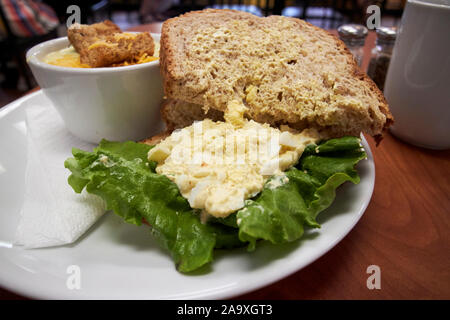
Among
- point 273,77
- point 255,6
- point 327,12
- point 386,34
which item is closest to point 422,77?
point 386,34

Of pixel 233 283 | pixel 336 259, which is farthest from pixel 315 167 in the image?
pixel 233 283

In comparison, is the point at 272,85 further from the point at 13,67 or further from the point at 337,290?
the point at 13,67

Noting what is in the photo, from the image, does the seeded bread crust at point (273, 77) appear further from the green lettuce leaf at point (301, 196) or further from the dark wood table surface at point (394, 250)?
the dark wood table surface at point (394, 250)

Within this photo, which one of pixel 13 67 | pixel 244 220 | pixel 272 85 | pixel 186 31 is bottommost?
pixel 13 67

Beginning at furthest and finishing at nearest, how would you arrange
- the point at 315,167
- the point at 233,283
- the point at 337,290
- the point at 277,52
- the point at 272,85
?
the point at 277,52 < the point at 272,85 < the point at 315,167 < the point at 337,290 < the point at 233,283

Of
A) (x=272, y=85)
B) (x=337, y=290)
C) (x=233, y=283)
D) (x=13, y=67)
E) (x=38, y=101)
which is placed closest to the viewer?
(x=233, y=283)

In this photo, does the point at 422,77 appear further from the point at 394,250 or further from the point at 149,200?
the point at 149,200
